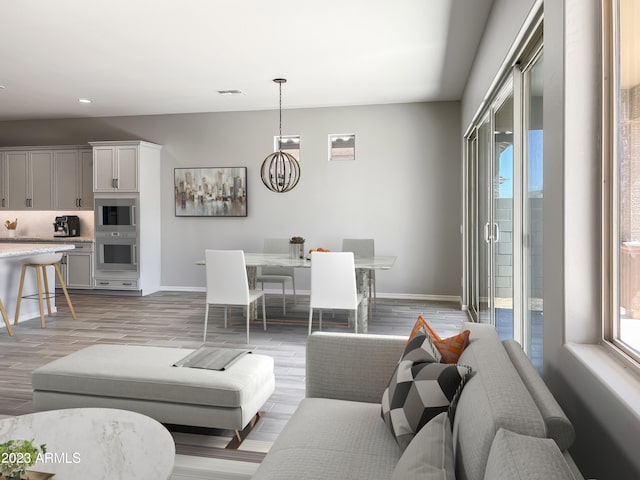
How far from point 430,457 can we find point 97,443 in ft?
4.00

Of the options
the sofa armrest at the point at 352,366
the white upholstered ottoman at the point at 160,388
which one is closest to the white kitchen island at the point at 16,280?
the white upholstered ottoman at the point at 160,388

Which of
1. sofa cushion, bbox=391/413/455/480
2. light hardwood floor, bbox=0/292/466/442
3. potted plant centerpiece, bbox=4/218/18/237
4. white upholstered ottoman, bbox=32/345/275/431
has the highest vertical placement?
potted plant centerpiece, bbox=4/218/18/237

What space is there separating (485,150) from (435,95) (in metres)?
2.21

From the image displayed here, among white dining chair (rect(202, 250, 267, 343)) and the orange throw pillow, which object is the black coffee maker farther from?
the orange throw pillow

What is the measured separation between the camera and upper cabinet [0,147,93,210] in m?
7.21

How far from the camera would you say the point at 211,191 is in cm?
714

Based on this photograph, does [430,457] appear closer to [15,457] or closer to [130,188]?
[15,457]

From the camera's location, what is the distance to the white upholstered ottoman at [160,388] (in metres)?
2.37

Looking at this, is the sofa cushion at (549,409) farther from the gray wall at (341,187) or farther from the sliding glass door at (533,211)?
the gray wall at (341,187)

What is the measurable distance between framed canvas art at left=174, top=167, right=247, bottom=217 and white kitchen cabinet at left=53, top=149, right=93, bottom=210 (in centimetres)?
130

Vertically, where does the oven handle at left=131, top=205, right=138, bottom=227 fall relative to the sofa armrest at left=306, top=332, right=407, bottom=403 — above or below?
above

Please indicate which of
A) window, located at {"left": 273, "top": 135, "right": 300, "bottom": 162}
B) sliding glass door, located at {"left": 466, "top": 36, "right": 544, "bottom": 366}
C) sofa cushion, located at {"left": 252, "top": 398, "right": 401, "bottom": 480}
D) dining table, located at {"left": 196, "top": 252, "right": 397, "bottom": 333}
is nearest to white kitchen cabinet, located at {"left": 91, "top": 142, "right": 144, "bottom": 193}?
window, located at {"left": 273, "top": 135, "right": 300, "bottom": 162}

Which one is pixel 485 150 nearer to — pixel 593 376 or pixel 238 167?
pixel 593 376

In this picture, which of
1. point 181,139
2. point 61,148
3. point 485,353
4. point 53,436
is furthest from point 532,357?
point 61,148
